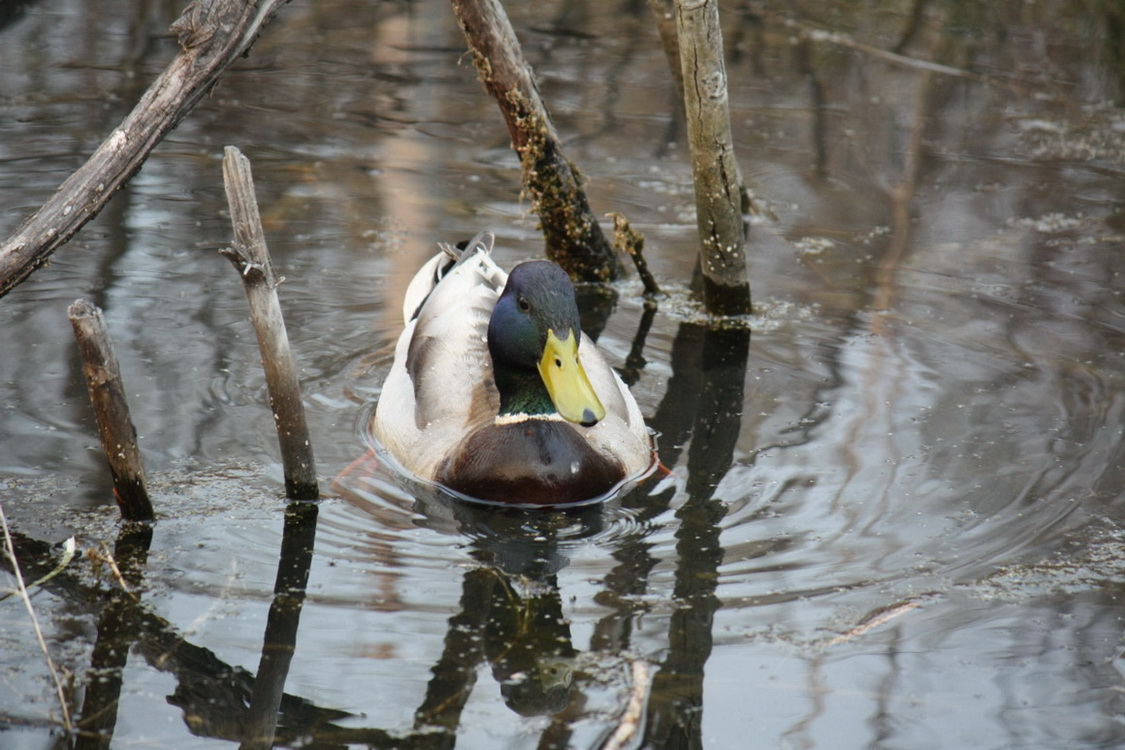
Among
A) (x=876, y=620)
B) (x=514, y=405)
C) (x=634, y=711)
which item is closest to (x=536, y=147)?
(x=514, y=405)

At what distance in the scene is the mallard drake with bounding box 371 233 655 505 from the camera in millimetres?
5500

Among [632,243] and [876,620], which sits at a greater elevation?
[632,243]

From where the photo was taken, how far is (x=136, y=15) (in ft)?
44.1

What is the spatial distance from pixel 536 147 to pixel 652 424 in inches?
68.0

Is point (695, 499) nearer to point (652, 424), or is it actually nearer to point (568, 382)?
point (568, 382)

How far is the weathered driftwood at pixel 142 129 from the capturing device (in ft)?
15.1

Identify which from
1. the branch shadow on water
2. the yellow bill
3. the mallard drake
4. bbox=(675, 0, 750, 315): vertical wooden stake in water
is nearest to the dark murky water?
the branch shadow on water

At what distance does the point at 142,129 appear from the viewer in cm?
473

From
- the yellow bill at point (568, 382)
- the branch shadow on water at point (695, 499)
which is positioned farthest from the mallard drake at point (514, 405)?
the branch shadow on water at point (695, 499)

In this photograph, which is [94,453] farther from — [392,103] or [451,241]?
[392,103]

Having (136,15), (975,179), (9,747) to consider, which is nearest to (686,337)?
(975,179)

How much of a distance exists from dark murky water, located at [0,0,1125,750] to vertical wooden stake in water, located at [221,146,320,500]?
7.7 inches

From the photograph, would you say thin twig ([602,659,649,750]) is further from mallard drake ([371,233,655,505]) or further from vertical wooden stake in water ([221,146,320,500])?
vertical wooden stake in water ([221,146,320,500])

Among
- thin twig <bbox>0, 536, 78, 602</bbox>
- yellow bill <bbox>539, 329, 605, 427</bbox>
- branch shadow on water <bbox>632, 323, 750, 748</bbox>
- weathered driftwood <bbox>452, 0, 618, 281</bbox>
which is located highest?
weathered driftwood <bbox>452, 0, 618, 281</bbox>
